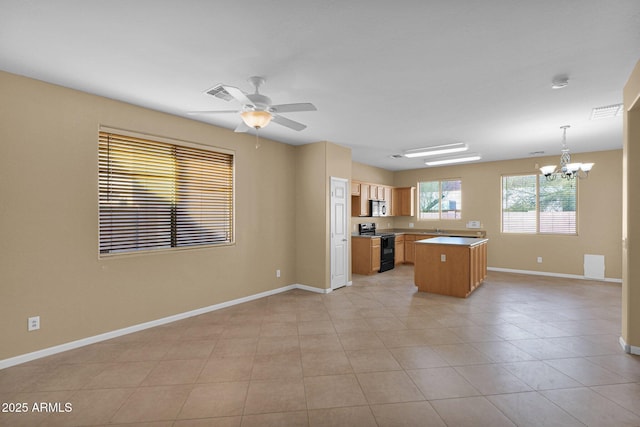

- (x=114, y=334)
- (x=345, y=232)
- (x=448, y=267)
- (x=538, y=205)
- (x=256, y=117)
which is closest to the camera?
(x=256, y=117)

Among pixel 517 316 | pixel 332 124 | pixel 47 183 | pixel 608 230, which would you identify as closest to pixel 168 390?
pixel 47 183

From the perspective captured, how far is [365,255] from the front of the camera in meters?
6.82

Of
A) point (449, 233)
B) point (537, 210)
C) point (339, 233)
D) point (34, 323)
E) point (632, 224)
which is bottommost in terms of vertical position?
point (34, 323)

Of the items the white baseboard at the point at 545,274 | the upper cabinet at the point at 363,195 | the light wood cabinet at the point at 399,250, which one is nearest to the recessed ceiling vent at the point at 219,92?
the upper cabinet at the point at 363,195

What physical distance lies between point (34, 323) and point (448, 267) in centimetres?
546

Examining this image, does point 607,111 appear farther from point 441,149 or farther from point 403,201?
point 403,201

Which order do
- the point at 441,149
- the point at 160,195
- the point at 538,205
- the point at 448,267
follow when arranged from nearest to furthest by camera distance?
the point at 160,195, the point at 448,267, the point at 441,149, the point at 538,205

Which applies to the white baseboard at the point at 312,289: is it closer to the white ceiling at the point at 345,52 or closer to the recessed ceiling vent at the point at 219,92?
the white ceiling at the point at 345,52

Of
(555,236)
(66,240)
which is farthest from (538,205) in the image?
(66,240)

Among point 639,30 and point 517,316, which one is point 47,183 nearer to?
point 639,30

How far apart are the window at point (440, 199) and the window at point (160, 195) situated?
19.2 ft

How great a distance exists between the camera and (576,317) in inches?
157

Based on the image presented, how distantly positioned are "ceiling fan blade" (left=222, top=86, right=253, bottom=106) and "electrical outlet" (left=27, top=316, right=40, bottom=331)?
2871 millimetres

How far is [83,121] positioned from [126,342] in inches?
95.9
